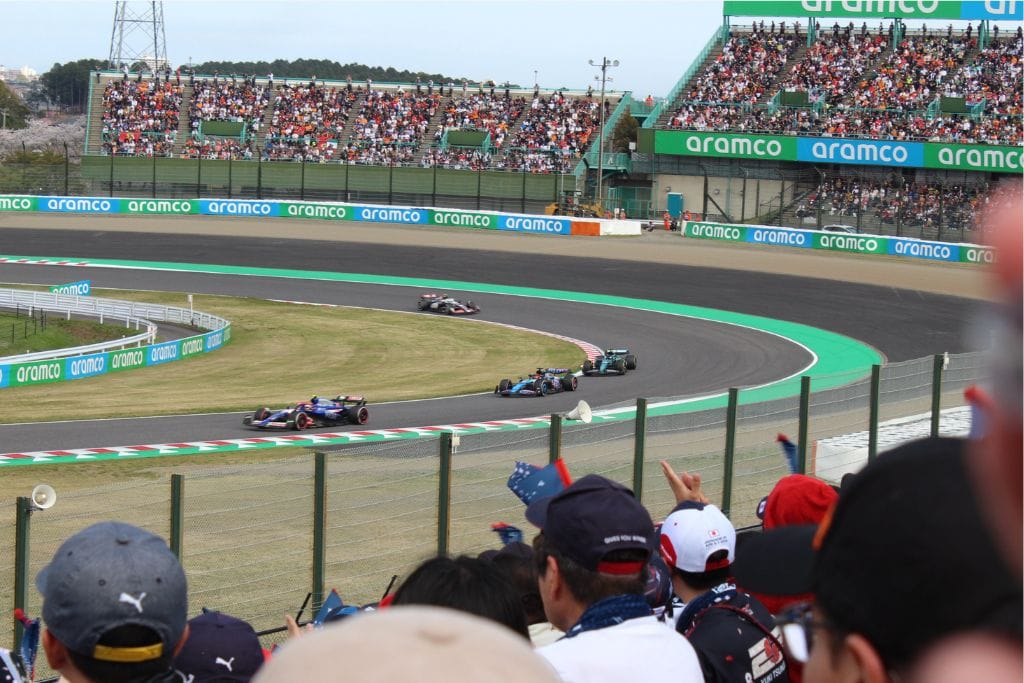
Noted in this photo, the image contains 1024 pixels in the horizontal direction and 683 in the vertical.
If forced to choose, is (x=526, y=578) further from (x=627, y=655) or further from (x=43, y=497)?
(x=43, y=497)

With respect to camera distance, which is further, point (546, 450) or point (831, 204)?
point (831, 204)

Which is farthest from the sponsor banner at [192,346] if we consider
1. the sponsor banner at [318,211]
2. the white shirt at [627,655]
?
the white shirt at [627,655]

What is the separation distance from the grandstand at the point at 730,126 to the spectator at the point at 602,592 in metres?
48.6

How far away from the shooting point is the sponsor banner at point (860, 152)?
53.6 metres

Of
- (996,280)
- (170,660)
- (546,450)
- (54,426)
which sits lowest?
(54,426)

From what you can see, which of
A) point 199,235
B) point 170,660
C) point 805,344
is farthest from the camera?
point 199,235

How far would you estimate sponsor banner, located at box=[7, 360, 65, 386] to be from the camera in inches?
1007

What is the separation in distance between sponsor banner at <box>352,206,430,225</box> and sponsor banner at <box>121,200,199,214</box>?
7123 millimetres

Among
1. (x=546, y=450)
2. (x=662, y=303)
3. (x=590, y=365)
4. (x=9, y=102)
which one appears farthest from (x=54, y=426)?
(x=9, y=102)

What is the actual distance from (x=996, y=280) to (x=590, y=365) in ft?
90.4

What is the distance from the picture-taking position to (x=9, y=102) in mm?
139500

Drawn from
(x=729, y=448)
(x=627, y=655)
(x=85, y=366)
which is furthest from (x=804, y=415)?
(x=85, y=366)

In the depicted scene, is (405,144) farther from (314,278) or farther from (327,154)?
(314,278)

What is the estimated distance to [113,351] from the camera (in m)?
27.8
